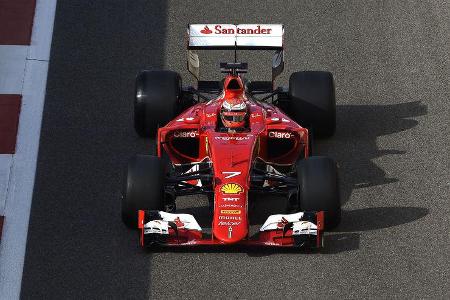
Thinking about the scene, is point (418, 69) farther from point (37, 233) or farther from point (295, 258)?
point (37, 233)

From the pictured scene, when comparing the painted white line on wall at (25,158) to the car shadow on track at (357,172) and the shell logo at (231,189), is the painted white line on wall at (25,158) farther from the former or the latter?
the shell logo at (231,189)

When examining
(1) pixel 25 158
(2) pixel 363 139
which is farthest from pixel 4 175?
(2) pixel 363 139

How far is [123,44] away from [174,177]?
4.72 metres

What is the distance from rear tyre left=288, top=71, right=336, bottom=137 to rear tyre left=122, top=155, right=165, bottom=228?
2.65 meters

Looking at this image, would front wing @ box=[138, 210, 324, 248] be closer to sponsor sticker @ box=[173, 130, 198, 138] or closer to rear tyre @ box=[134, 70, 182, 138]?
sponsor sticker @ box=[173, 130, 198, 138]

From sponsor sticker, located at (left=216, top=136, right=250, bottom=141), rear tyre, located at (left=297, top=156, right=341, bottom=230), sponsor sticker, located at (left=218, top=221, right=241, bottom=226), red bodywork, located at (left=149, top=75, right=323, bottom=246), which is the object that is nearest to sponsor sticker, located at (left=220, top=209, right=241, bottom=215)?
red bodywork, located at (left=149, top=75, right=323, bottom=246)

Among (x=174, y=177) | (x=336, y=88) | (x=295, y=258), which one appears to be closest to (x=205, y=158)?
(x=174, y=177)

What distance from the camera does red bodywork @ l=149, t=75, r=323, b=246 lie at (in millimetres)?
15930

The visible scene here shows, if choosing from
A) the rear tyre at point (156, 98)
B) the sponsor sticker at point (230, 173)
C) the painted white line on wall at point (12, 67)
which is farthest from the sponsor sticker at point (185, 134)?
the painted white line on wall at point (12, 67)

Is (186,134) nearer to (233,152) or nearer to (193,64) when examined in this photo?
(233,152)

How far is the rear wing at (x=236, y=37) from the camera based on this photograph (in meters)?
18.3

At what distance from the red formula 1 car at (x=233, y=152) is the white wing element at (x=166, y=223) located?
0.04 ft

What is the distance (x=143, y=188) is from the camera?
16.2 metres

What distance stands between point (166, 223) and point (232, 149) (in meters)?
1.41
